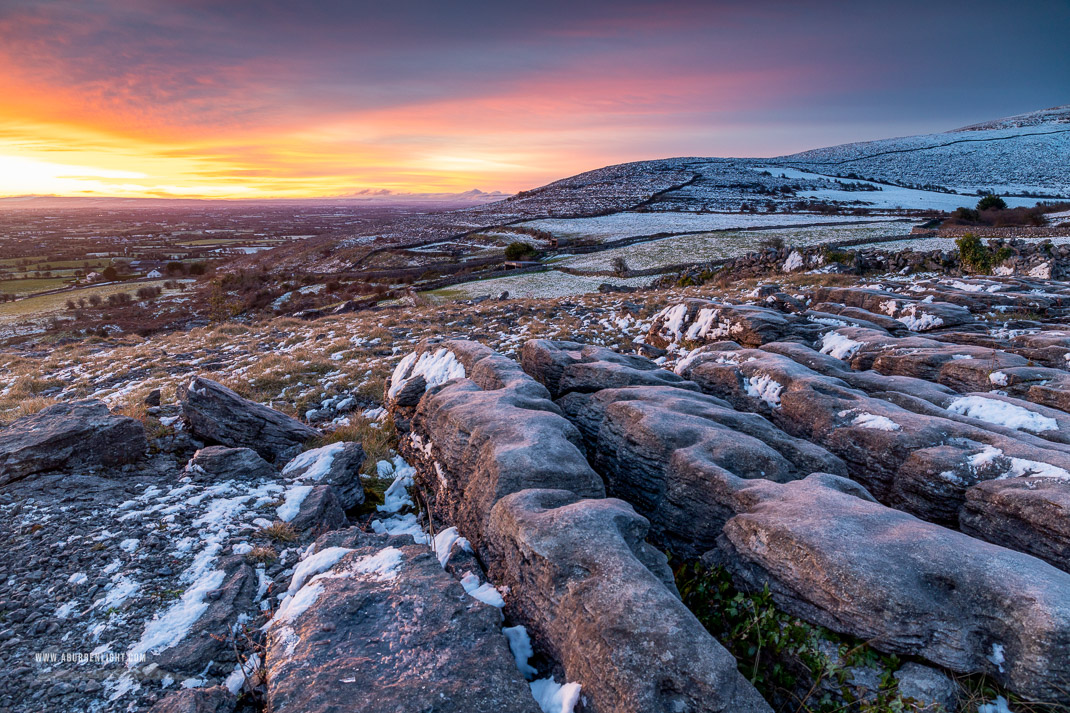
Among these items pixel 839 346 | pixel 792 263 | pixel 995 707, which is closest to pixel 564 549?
pixel 995 707

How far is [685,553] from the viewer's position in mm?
7531

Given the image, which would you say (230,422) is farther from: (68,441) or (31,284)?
(31,284)

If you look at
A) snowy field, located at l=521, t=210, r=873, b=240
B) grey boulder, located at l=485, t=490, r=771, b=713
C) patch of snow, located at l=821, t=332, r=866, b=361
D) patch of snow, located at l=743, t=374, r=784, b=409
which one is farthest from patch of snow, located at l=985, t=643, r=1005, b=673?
snowy field, located at l=521, t=210, r=873, b=240

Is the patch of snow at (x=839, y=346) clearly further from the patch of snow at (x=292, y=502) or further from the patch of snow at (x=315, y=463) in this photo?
the patch of snow at (x=292, y=502)

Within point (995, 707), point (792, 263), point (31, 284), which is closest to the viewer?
point (995, 707)

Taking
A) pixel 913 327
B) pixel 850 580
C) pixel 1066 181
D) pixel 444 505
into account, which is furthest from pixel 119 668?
pixel 1066 181

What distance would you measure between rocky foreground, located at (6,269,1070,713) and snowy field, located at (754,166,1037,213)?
107m

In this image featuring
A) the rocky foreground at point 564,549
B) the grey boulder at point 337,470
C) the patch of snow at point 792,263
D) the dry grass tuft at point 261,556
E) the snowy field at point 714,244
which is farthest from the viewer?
the snowy field at point 714,244

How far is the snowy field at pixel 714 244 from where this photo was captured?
5766 cm

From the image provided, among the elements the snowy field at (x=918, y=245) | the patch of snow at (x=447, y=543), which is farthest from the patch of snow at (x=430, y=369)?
the snowy field at (x=918, y=245)

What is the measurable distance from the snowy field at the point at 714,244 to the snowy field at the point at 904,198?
1669 inches

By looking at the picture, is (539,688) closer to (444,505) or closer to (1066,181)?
(444,505)

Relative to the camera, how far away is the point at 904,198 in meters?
111

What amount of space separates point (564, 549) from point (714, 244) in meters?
65.5
